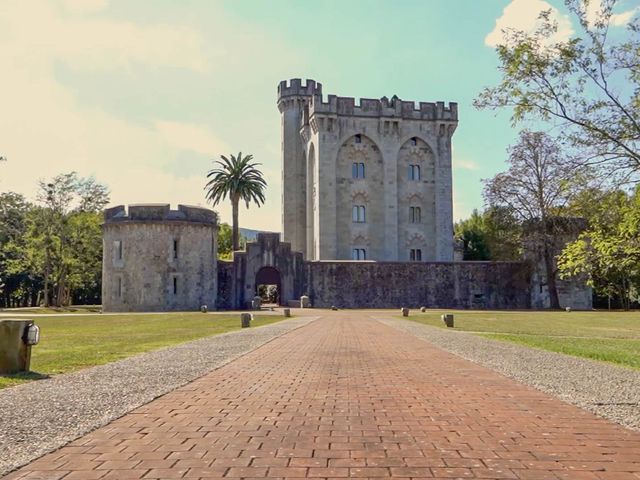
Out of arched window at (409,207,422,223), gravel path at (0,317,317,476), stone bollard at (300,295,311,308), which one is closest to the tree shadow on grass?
gravel path at (0,317,317,476)

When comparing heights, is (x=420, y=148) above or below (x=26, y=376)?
above

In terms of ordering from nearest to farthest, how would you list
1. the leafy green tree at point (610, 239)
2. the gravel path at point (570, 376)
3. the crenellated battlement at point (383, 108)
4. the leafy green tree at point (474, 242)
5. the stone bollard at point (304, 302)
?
the gravel path at point (570, 376)
the leafy green tree at point (610, 239)
the stone bollard at point (304, 302)
the crenellated battlement at point (383, 108)
the leafy green tree at point (474, 242)

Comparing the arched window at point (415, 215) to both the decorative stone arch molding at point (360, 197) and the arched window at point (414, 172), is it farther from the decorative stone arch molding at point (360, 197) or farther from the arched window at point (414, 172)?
the decorative stone arch molding at point (360, 197)

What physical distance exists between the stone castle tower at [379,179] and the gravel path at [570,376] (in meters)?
45.2

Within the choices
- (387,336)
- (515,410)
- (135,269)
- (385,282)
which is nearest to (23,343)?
(515,410)

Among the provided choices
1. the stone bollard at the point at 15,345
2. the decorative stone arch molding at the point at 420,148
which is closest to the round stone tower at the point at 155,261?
the decorative stone arch molding at the point at 420,148

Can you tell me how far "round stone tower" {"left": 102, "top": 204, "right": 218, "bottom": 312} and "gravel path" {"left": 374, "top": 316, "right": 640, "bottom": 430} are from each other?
33.4 meters

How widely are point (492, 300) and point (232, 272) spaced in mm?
23159

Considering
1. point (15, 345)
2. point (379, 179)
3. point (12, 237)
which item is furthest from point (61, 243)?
point (15, 345)

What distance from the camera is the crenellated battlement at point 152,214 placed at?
154 feet

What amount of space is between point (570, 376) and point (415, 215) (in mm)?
53758

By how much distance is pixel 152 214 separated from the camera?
47.1 meters

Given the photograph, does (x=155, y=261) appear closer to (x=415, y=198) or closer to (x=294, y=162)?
(x=294, y=162)

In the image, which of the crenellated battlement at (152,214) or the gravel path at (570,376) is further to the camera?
the crenellated battlement at (152,214)
